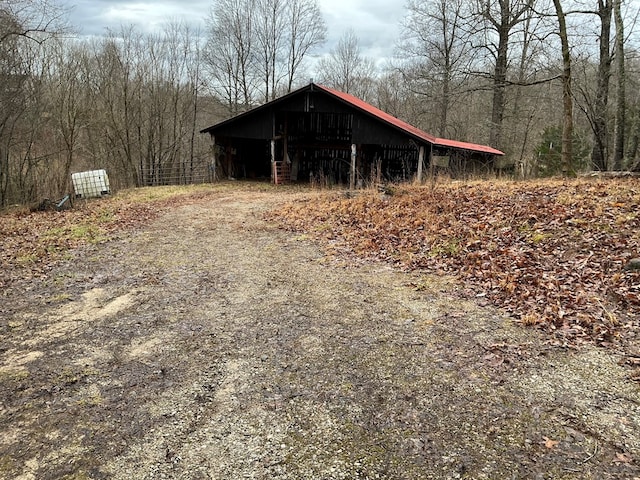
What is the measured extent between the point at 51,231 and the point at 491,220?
33.2 feet

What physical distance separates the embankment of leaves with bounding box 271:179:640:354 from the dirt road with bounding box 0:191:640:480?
56 centimetres

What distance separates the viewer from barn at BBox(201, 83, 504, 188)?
56.8 ft

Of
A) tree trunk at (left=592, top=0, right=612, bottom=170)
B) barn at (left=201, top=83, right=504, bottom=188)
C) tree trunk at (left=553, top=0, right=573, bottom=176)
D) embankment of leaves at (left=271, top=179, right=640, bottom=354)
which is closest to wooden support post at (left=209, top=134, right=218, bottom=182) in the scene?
barn at (left=201, top=83, right=504, bottom=188)

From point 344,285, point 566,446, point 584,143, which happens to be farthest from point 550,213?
point 584,143

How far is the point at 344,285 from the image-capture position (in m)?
6.15

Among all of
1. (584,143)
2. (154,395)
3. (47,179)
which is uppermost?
(584,143)

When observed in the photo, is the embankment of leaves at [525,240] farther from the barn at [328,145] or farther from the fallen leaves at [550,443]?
the barn at [328,145]

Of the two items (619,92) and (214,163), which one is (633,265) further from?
(214,163)

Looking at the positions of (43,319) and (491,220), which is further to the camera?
(491,220)

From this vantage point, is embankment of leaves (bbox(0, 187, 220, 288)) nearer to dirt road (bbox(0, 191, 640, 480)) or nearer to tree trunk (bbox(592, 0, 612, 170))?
dirt road (bbox(0, 191, 640, 480))

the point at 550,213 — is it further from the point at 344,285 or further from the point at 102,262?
the point at 102,262

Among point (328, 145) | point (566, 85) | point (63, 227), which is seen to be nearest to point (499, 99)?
point (328, 145)

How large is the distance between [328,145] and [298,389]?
691 inches

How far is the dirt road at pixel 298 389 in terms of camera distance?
2691 millimetres
